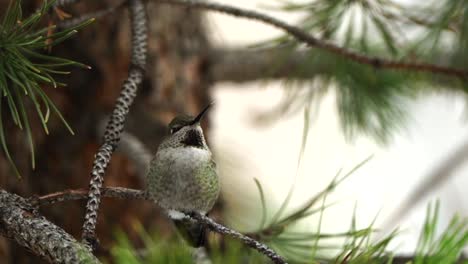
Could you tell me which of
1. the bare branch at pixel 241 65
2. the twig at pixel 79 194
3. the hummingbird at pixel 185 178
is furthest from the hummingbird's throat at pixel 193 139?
the bare branch at pixel 241 65

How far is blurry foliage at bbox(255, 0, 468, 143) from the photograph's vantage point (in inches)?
52.7

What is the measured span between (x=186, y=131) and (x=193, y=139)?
0.9 inches

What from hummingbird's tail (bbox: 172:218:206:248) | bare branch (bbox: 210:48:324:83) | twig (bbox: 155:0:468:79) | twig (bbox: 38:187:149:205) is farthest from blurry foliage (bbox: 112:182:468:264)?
bare branch (bbox: 210:48:324:83)

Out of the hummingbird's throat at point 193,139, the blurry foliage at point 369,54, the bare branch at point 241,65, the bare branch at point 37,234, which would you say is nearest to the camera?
the bare branch at point 37,234

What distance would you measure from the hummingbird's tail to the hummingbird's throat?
0.11 meters

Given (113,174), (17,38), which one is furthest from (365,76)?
(17,38)

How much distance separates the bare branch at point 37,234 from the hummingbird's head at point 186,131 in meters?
0.32

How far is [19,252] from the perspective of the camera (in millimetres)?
1627

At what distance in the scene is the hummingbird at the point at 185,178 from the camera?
938mm

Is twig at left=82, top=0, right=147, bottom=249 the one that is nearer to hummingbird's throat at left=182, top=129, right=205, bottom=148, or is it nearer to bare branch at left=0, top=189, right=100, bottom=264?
bare branch at left=0, top=189, right=100, bottom=264

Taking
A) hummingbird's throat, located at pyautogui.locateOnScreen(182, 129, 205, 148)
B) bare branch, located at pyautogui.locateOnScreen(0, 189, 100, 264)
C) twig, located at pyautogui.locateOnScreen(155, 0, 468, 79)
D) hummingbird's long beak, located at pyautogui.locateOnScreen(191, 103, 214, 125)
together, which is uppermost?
twig, located at pyautogui.locateOnScreen(155, 0, 468, 79)

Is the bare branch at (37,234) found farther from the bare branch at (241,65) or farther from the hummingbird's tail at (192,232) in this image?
the bare branch at (241,65)

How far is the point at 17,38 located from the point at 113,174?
989 mm

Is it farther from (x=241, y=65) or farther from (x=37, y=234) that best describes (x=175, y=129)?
(x=241, y=65)
